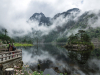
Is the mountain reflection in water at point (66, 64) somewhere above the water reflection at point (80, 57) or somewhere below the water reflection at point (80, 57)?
above

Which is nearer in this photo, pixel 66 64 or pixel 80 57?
pixel 66 64

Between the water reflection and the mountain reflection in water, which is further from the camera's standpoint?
the water reflection

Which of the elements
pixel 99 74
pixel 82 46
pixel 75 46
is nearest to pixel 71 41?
pixel 75 46

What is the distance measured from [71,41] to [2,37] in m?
85.2

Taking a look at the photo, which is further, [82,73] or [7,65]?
[82,73]

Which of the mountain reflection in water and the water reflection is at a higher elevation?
the mountain reflection in water

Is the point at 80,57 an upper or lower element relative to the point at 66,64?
lower

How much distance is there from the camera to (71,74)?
18594 mm

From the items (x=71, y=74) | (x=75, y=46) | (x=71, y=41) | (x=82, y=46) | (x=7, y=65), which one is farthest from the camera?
(x=71, y=41)

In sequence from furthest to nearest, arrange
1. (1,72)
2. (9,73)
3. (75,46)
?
(75,46)
(1,72)
(9,73)

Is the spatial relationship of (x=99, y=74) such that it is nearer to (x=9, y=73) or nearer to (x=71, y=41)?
(x=9, y=73)

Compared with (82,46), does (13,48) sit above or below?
above

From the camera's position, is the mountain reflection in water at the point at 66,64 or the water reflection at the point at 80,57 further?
the water reflection at the point at 80,57

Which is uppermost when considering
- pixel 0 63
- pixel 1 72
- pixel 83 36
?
pixel 83 36
